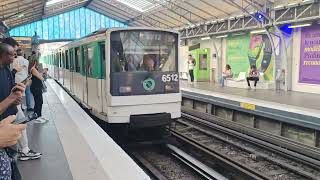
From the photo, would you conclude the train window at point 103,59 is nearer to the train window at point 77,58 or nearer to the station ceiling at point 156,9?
the train window at point 77,58

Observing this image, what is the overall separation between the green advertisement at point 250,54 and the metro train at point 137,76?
10.8 m

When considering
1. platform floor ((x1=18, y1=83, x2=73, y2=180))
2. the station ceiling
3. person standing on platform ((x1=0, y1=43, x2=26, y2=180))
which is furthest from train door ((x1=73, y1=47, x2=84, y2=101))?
the station ceiling

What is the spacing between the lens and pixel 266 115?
10406mm

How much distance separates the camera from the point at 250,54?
64.0 feet

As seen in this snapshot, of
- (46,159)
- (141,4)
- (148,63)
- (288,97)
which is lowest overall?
(46,159)

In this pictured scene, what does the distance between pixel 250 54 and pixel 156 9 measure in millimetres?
10047

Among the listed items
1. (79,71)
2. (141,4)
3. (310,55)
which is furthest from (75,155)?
(141,4)

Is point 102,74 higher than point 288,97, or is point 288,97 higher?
point 102,74

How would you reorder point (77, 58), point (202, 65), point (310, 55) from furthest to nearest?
point (202, 65)
point (310, 55)
point (77, 58)

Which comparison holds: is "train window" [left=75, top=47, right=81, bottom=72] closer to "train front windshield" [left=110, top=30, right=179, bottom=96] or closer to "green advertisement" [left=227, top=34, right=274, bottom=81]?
"train front windshield" [left=110, top=30, right=179, bottom=96]

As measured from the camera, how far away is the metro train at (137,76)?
25.6ft

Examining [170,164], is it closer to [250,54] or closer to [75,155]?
[75,155]

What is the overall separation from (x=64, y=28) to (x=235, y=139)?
33484mm

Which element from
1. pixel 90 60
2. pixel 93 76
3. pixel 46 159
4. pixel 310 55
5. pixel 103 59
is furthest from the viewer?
pixel 310 55
